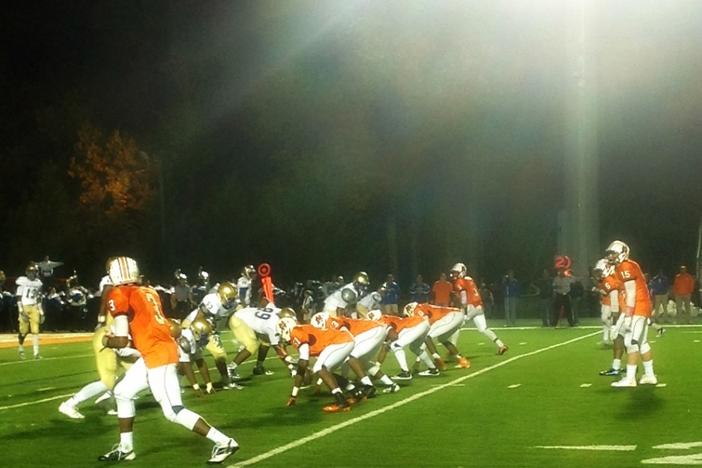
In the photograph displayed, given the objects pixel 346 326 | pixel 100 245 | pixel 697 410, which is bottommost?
pixel 697 410

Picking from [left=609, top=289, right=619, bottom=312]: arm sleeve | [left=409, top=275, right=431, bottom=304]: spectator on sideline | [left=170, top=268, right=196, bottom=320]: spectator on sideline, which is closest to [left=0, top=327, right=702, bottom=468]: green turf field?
[left=609, top=289, right=619, bottom=312]: arm sleeve

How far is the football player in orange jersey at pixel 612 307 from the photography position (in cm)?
1748

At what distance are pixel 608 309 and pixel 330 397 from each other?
9.37 metres

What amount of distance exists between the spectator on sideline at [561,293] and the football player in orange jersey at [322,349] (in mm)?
21157

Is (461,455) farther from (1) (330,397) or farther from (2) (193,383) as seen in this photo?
(2) (193,383)

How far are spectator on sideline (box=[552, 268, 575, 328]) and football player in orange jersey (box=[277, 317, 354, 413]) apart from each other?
69.4ft

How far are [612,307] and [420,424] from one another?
383 inches

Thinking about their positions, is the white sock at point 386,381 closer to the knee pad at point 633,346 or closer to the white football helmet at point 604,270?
the knee pad at point 633,346

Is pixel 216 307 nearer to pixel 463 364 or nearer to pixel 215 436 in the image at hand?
pixel 463 364

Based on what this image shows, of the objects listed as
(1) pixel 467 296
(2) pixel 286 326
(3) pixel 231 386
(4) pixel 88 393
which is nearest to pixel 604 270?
(1) pixel 467 296

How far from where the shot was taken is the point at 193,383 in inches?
624

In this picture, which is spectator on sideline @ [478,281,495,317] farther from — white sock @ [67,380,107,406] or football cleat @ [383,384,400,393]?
white sock @ [67,380,107,406]

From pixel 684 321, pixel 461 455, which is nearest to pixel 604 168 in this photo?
pixel 684 321

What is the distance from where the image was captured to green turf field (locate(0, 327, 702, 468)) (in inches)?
417
